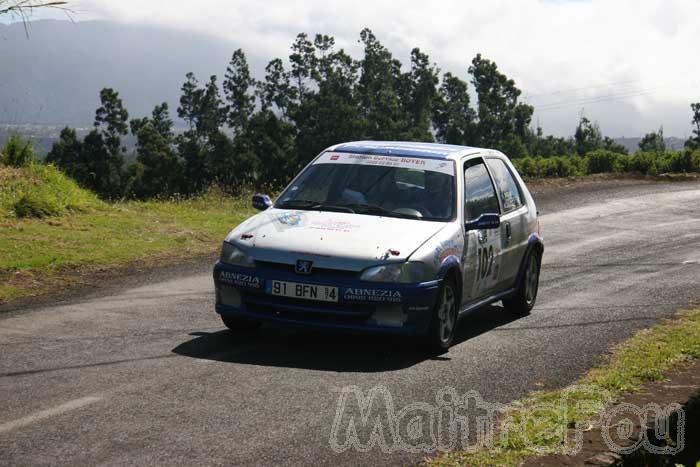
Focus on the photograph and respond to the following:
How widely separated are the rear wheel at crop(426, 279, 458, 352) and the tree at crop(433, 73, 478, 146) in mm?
131944

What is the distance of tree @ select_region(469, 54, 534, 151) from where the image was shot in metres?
132

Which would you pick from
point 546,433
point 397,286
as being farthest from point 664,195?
point 546,433

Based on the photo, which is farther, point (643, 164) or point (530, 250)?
point (643, 164)

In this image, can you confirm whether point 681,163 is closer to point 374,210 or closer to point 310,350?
point 374,210

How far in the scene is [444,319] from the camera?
9.54 meters

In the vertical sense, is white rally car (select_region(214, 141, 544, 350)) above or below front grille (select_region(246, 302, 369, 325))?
above

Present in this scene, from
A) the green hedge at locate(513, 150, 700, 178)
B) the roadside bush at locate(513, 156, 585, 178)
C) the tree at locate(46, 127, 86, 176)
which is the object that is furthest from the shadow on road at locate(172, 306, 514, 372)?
the tree at locate(46, 127, 86, 176)

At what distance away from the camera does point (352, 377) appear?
846 cm

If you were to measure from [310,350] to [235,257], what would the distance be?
0.96 m

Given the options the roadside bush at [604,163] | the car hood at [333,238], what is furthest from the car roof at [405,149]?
the roadside bush at [604,163]

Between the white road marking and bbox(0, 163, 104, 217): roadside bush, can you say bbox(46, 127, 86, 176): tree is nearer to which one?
bbox(0, 163, 104, 217): roadside bush

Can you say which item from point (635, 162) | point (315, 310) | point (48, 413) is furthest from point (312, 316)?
point (635, 162)

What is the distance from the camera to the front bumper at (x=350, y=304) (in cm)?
904

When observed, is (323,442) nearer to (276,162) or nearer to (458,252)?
(458,252)
